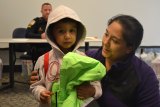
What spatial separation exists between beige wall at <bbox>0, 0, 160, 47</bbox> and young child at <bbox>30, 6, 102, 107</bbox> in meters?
3.81

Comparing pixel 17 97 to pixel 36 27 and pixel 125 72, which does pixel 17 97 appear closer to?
pixel 36 27

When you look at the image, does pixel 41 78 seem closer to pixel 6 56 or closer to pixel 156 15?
pixel 6 56

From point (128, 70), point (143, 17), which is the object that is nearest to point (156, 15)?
point (143, 17)

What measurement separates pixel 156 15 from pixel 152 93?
15.6ft

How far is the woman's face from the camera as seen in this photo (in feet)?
4.52

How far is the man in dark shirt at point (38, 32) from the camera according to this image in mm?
4273

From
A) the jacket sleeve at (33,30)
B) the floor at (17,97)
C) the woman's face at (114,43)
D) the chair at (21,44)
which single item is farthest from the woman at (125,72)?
the chair at (21,44)

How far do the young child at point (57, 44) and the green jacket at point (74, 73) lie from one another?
12 cm

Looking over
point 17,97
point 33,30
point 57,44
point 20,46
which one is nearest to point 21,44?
point 20,46

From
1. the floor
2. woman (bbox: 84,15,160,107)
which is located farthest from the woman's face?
the floor

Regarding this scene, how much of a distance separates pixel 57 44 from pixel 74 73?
0.39 meters

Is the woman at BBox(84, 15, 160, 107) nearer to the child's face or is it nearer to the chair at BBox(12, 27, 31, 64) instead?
the child's face

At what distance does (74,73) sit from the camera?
1173mm

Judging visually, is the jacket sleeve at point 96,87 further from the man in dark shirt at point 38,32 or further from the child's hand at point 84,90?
the man in dark shirt at point 38,32
